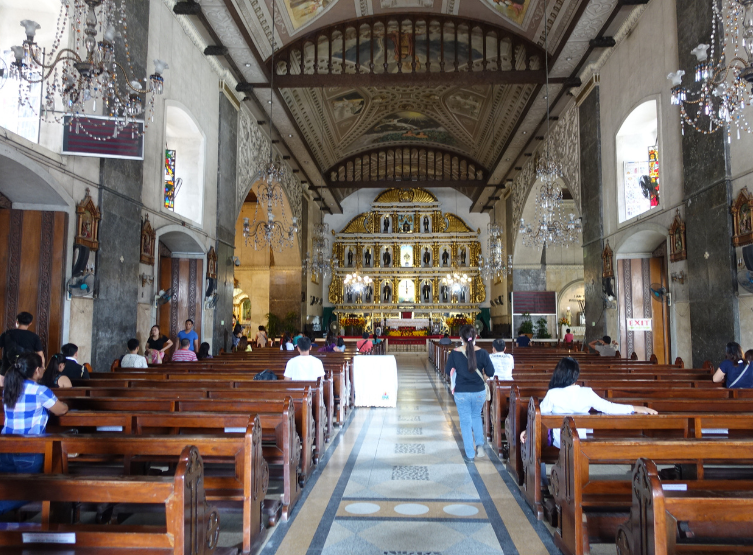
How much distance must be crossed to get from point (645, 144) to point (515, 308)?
878 cm

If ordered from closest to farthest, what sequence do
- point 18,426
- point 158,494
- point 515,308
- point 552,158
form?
point 158,494
point 18,426
point 552,158
point 515,308

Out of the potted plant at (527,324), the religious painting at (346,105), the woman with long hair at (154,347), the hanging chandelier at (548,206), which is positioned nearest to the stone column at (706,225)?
the hanging chandelier at (548,206)

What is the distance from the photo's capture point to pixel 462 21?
13.5 m

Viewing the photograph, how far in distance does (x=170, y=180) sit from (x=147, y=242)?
7.71 ft

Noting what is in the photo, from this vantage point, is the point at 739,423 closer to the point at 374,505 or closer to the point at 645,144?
the point at 374,505

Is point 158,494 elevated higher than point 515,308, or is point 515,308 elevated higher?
point 515,308

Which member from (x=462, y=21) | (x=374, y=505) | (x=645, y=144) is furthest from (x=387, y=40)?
(x=374, y=505)

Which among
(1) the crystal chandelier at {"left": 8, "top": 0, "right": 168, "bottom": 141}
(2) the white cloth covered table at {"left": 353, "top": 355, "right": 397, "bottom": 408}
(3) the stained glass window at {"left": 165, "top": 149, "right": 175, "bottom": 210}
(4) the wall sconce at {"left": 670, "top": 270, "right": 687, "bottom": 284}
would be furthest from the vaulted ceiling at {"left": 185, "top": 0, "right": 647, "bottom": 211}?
(2) the white cloth covered table at {"left": 353, "top": 355, "right": 397, "bottom": 408}

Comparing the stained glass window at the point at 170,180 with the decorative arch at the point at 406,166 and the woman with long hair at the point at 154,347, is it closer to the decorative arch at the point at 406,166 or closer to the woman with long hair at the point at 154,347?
the woman with long hair at the point at 154,347

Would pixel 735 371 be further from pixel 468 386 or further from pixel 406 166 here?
pixel 406 166

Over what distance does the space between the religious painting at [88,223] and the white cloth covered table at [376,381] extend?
4.26m

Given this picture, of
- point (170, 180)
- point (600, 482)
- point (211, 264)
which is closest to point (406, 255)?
point (211, 264)

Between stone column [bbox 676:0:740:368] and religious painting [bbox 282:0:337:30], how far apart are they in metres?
7.55

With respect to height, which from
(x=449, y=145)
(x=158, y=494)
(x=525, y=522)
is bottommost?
(x=525, y=522)
